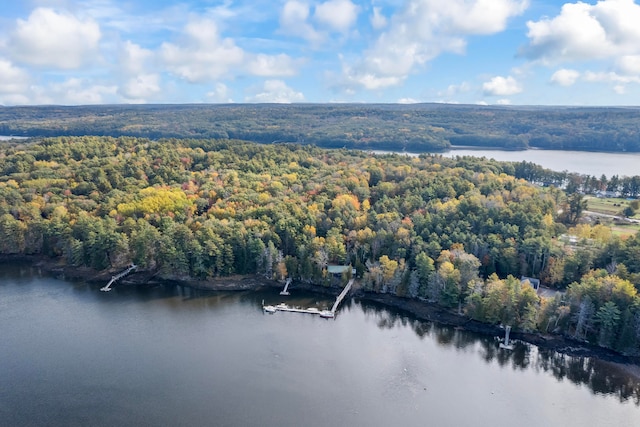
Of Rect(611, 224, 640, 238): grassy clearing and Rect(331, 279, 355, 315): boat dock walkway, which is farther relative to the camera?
Rect(611, 224, 640, 238): grassy clearing

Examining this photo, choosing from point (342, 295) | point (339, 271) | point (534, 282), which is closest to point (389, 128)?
point (339, 271)

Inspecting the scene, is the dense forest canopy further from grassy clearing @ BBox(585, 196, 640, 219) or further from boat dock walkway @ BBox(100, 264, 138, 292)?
boat dock walkway @ BBox(100, 264, 138, 292)

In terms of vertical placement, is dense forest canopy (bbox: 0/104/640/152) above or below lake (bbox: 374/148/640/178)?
above

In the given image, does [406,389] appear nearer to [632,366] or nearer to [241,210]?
[632,366]

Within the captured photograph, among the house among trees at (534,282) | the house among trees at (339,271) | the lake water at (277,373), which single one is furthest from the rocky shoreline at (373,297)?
the house among trees at (534,282)

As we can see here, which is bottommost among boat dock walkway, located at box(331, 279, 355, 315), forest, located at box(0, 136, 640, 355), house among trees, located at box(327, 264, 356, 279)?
boat dock walkway, located at box(331, 279, 355, 315)

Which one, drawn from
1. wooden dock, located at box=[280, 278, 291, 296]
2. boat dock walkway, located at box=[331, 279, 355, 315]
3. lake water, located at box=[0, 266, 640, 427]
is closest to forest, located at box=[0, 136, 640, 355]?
wooden dock, located at box=[280, 278, 291, 296]

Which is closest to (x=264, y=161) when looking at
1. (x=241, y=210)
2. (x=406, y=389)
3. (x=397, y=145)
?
(x=241, y=210)

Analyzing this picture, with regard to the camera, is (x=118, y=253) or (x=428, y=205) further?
(x=428, y=205)
